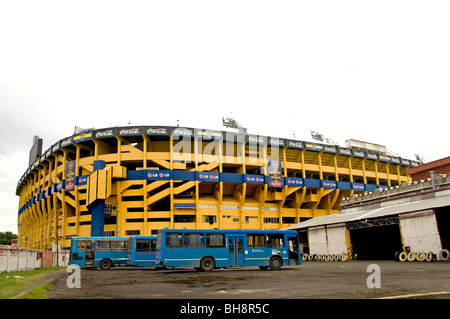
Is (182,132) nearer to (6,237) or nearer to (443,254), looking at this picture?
(443,254)

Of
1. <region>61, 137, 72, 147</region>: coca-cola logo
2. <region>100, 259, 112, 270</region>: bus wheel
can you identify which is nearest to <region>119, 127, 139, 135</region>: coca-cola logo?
<region>61, 137, 72, 147</region>: coca-cola logo

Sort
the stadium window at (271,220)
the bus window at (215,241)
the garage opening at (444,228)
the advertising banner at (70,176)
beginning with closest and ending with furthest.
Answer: the bus window at (215,241) → the garage opening at (444,228) → the advertising banner at (70,176) → the stadium window at (271,220)

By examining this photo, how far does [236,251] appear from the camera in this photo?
2108 centimetres

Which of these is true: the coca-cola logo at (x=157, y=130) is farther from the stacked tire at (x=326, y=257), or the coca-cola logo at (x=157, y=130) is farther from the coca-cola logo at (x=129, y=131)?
the stacked tire at (x=326, y=257)

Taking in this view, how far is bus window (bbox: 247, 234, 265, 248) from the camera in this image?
21375mm

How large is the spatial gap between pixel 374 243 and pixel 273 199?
19129 millimetres

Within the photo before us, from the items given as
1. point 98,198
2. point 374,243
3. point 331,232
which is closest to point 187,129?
point 98,198

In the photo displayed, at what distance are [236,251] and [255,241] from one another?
1.39 metres

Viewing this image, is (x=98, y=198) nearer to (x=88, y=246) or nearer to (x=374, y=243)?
(x=88, y=246)

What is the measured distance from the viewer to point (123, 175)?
49.6 metres

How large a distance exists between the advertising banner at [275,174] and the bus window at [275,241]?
33.7 meters

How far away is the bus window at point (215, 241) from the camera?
20769 millimetres

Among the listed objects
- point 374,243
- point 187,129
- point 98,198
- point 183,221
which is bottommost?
point 374,243

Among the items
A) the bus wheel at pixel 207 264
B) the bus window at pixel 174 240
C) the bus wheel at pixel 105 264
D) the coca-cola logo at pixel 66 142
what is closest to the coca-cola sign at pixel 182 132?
the coca-cola logo at pixel 66 142
